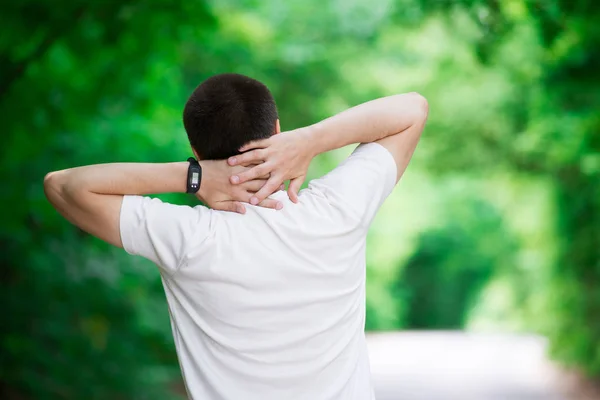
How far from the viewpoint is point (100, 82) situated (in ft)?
18.3

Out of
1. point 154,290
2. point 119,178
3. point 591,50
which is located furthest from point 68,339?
point 591,50

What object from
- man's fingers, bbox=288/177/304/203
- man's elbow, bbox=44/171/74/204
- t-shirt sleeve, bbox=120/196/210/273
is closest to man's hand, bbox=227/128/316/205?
man's fingers, bbox=288/177/304/203

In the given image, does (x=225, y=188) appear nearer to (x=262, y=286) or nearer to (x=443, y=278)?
(x=262, y=286)

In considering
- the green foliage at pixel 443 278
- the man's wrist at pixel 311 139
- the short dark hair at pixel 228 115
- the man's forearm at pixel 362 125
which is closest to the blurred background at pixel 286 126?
the man's forearm at pixel 362 125

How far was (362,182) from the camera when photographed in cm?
161

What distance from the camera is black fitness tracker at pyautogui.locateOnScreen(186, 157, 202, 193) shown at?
62.6 inches

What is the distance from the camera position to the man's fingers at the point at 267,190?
1.54m

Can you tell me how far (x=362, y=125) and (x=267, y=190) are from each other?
29cm

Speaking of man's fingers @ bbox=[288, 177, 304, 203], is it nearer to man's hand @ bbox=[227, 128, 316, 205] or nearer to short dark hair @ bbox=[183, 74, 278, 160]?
man's hand @ bbox=[227, 128, 316, 205]

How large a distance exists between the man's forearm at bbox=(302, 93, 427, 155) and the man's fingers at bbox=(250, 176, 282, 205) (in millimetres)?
143

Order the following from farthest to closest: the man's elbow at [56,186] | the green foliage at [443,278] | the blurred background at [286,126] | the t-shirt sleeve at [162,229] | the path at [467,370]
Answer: the green foliage at [443,278], the path at [467,370], the blurred background at [286,126], the man's elbow at [56,186], the t-shirt sleeve at [162,229]

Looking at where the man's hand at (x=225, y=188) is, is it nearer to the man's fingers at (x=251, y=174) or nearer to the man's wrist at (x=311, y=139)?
the man's fingers at (x=251, y=174)

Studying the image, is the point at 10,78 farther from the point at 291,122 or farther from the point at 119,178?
the point at 291,122

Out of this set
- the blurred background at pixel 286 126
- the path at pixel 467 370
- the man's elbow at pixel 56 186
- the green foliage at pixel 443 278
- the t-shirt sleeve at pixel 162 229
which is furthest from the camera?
the green foliage at pixel 443 278
